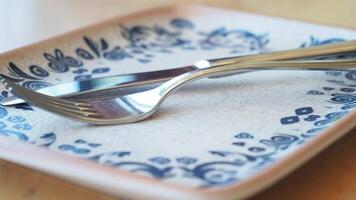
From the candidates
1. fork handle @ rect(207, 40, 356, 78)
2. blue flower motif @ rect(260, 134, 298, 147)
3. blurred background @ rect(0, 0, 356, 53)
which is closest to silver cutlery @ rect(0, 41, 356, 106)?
fork handle @ rect(207, 40, 356, 78)

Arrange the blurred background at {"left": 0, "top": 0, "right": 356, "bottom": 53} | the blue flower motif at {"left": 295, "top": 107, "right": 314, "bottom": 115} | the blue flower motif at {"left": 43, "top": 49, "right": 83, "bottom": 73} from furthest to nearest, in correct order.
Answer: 1. the blurred background at {"left": 0, "top": 0, "right": 356, "bottom": 53}
2. the blue flower motif at {"left": 43, "top": 49, "right": 83, "bottom": 73}
3. the blue flower motif at {"left": 295, "top": 107, "right": 314, "bottom": 115}

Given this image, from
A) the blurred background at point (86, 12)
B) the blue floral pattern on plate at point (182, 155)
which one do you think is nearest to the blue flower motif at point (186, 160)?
the blue floral pattern on plate at point (182, 155)

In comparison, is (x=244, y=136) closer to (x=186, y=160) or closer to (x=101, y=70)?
(x=186, y=160)

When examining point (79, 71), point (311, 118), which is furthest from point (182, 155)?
point (79, 71)

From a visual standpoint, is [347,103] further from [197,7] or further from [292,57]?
[197,7]

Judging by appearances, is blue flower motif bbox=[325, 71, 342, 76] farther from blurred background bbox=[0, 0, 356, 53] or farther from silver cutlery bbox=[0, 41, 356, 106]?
blurred background bbox=[0, 0, 356, 53]

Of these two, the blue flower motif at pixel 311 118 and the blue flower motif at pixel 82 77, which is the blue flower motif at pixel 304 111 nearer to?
the blue flower motif at pixel 311 118
